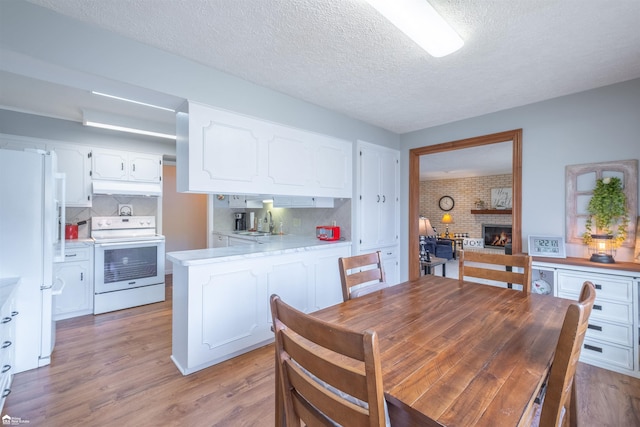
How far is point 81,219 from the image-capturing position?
3.67 meters

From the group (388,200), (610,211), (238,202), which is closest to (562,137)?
(610,211)

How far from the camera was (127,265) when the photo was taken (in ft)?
11.5

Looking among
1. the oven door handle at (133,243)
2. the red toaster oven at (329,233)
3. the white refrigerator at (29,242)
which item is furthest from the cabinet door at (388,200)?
the white refrigerator at (29,242)

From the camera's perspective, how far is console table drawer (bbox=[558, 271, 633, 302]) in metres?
→ 2.10

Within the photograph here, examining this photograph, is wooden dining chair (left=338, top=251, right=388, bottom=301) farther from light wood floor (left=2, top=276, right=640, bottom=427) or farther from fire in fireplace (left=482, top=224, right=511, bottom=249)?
fire in fireplace (left=482, top=224, right=511, bottom=249)

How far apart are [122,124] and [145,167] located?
78cm

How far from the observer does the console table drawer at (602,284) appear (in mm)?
2102

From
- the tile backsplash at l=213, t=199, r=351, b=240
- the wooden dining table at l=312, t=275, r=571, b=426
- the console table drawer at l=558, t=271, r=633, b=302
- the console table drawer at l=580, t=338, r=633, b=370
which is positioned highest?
the tile backsplash at l=213, t=199, r=351, b=240

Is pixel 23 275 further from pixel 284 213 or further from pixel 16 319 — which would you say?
pixel 284 213

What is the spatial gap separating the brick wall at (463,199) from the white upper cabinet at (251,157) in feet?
23.3

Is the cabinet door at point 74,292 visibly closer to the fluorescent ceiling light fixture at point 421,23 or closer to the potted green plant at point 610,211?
the fluorescent ceiling light fixture at point 421,23

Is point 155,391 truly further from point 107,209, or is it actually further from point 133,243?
point 107,209

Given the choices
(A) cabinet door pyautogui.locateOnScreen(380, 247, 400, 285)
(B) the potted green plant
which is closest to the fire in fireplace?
(A) cabinet door pyautogui.locateOnScreen(380, 247, 400, 285)

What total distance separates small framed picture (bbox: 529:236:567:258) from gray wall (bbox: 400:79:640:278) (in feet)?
0.49
